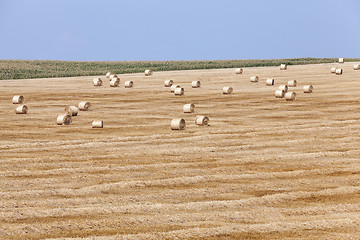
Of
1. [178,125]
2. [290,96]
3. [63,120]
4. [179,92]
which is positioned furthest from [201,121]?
[179,92]

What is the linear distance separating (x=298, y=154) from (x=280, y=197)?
395 cm

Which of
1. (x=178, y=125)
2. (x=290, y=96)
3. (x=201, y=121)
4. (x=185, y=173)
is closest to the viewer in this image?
(x=185, y=173)

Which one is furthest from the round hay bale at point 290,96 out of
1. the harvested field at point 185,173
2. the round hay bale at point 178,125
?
the round hay bale at point 178,125

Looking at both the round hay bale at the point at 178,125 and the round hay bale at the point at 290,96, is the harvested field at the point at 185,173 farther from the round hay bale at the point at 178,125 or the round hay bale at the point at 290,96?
the round hay bale at the point at 290,96

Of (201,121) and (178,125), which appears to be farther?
(201,121)

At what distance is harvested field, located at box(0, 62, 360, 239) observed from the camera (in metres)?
10.4

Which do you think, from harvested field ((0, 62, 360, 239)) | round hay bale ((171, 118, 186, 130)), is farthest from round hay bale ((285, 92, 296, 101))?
round hay bale ((171, 118, 186, 130))

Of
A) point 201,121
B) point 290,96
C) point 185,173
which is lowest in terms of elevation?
point 185,173

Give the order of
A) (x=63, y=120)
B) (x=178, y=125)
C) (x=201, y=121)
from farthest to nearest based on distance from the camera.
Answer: (x=63, y=120)
(x=201, y=121)
(x=178, y=125)

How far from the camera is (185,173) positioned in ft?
46.0

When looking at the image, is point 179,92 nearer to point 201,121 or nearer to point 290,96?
point 290,96

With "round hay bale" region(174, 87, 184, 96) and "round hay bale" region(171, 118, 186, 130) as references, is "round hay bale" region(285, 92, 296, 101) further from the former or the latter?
"round hay bale" region(171, 118, 186, 130)

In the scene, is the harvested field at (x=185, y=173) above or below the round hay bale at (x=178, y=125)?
below

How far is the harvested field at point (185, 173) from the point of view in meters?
10.4
